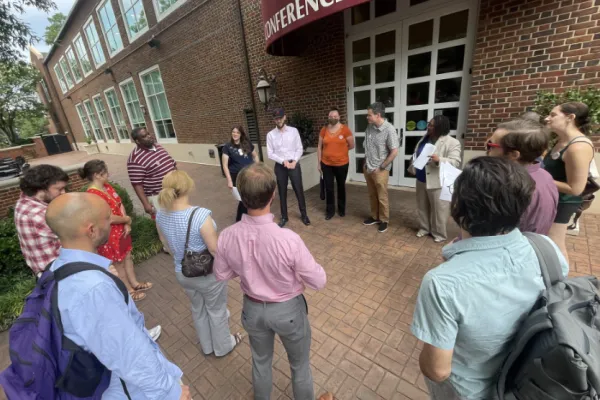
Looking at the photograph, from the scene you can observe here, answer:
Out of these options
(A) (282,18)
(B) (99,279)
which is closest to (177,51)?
(A) (282,18)

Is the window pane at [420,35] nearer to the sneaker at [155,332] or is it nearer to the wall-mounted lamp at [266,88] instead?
the wall-mounted lamp at [266,88]

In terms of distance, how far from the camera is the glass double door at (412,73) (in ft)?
14.1

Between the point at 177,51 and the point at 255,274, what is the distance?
1060 centimetres

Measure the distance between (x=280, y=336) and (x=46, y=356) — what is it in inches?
38.3

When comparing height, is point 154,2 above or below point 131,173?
above

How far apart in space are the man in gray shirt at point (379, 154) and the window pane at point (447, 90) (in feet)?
5.75

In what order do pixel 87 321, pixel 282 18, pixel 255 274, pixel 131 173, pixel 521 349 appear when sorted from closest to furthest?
pixel 521 349, pixel 87 321, pixel 255 274, pixel 131 173, pixel 282 18

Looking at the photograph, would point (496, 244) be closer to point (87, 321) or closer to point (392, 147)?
point (87, 321)

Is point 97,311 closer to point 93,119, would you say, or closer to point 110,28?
point 110,28

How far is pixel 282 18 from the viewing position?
14.1 feet

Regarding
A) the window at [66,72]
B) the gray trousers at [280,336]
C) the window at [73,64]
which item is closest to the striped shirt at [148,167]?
the gray trousers at [280,336]

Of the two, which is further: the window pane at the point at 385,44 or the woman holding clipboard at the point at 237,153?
the window pane at the point at 385,44

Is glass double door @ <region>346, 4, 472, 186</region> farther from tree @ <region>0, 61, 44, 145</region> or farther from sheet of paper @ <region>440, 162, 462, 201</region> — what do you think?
tree @ <region>0, 61, 44, 145</region>

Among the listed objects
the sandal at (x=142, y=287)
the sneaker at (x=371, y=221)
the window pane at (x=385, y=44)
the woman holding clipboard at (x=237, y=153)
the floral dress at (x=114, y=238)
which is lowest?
the sandal at (x=142, y=287)
